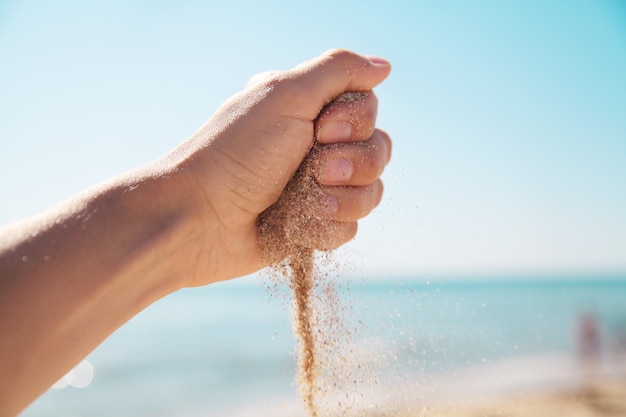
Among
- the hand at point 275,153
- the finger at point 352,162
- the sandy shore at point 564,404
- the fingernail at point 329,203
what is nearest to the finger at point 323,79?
the hand at point 275,153

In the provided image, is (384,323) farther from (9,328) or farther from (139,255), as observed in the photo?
(9,328)

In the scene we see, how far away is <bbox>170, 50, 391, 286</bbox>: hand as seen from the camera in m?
1.80

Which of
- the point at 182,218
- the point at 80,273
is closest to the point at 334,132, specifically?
the point at 182,218

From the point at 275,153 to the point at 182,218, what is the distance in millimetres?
438

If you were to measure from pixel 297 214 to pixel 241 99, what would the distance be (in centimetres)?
50

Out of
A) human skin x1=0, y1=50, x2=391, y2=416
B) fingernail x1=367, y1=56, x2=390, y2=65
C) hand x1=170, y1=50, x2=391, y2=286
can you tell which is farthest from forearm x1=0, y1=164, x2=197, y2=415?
fingernail x1=367, y1=56, x2=390, y2=65

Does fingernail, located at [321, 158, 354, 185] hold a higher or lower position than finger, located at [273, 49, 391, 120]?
lower

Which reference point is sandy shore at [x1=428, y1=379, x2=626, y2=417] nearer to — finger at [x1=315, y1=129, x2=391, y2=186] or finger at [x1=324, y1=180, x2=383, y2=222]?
finger at [x1=324, y1=180, x2=383, y2=222]

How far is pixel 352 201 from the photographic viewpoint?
2002 millimetres

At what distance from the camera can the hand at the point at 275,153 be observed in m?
1.80

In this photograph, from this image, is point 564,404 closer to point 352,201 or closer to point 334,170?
point 352,201

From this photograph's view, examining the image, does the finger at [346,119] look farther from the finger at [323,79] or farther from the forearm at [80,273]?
the forearm at [80,273]

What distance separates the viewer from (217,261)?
6.39 ft

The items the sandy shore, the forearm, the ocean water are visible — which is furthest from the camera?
the sandy shore
